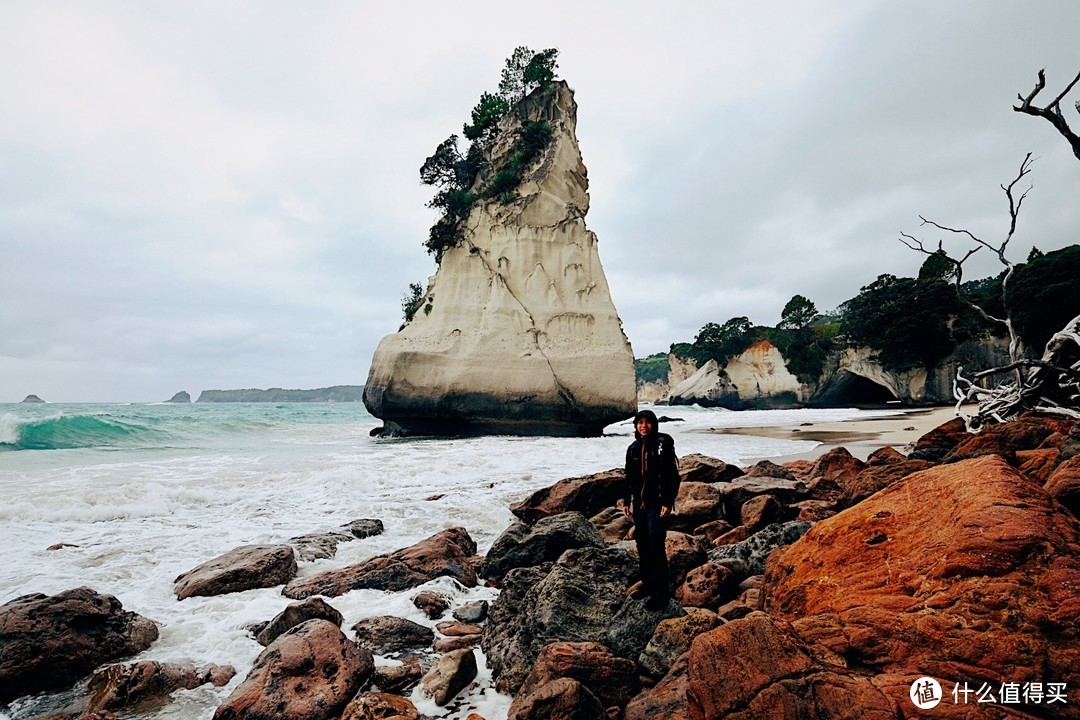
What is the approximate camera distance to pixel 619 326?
80.4 feet

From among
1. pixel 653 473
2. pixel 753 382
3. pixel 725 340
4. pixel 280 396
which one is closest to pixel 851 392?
pixel 753 382

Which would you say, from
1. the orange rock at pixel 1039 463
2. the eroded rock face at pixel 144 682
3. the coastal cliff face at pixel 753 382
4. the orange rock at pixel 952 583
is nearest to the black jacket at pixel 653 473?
the orange rock at pixel 952 583

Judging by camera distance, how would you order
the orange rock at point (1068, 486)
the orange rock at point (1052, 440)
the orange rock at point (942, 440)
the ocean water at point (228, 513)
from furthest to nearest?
the orange rock at point (942, 440) → the orange rock at point (1052, 440) → the ocean water at point (228, 513) → the orange rock at point (1068, 486)

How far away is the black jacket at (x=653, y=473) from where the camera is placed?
13.8 ft

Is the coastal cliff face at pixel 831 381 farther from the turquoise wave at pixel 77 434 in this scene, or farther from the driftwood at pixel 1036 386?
the turquoise wave at pixel 77 434

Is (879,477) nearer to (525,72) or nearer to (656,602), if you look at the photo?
(656,602)

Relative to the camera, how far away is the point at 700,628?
3.28 meters

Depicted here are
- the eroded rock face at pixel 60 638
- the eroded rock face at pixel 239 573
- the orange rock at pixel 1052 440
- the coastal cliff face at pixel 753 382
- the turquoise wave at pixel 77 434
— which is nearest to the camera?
the eroded rock face at pixel 60 638

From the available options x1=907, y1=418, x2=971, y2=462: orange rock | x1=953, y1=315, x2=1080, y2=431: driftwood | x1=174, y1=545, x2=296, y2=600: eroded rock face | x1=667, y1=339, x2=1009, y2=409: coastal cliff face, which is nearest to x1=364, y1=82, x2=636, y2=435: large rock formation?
x1=907, y1=418, x2=971, y2=462: orange rock

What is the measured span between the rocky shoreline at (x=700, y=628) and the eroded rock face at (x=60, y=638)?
0.01 metres

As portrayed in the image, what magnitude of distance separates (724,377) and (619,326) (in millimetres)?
38670

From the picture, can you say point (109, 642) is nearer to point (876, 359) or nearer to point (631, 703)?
point (631, 703)

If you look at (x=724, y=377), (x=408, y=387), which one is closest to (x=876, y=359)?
(x=724, y=377)

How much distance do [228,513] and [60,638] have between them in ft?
17.5
